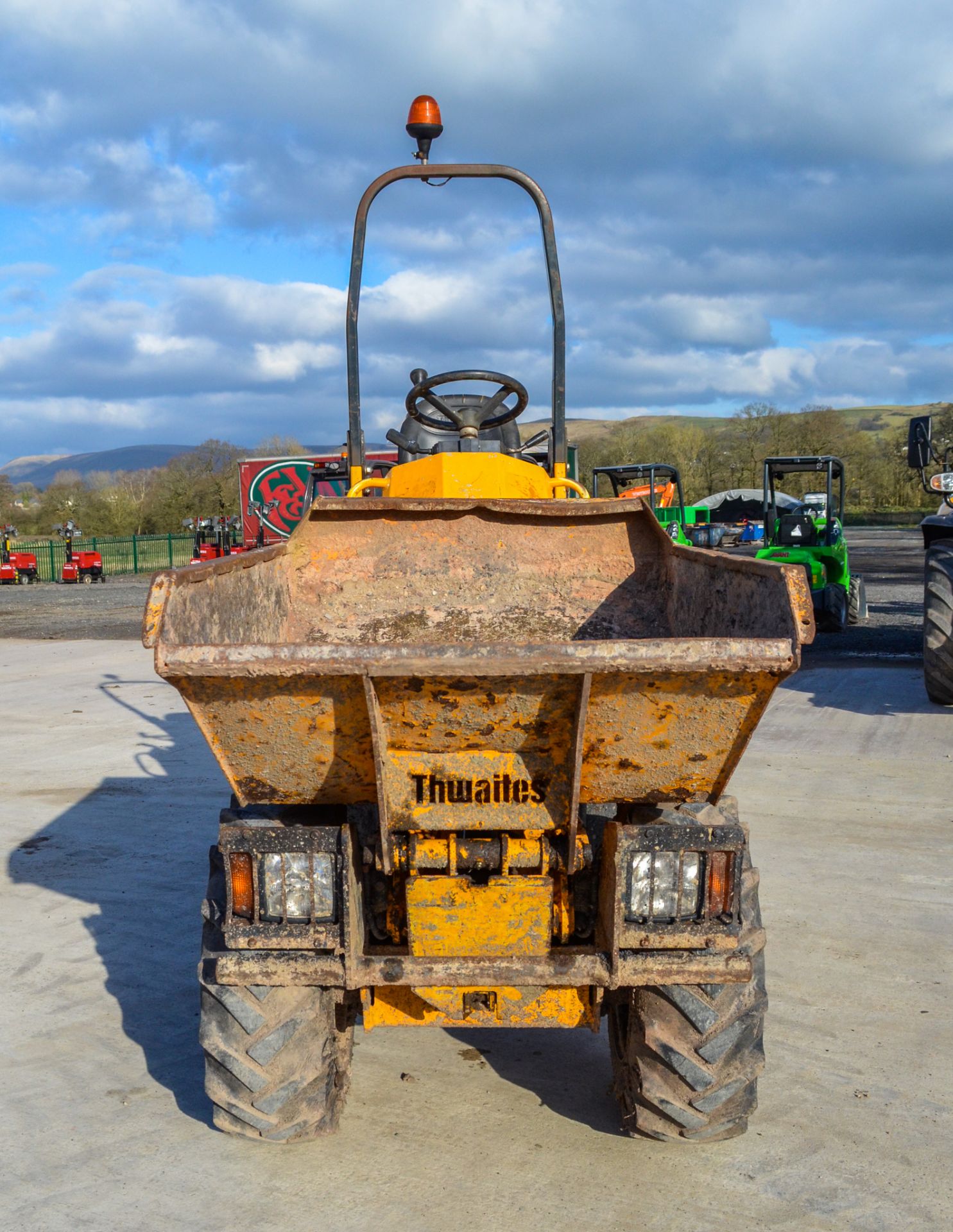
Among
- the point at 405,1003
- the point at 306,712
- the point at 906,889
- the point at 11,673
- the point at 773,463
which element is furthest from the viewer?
the point at 773,463

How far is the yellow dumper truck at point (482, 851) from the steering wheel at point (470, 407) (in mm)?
2237

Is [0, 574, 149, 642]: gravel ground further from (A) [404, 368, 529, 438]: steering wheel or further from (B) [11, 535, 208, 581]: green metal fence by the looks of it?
(A) [404, 368, 529, 438]: steering wheel

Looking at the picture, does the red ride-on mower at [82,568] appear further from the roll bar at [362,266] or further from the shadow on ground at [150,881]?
the roll bar at [362,266]

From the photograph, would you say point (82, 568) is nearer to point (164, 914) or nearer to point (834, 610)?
point (834, 610)

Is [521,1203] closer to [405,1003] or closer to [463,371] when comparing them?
[405,1003]

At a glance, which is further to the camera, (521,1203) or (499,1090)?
(499,1090)

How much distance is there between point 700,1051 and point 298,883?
3.54 feet

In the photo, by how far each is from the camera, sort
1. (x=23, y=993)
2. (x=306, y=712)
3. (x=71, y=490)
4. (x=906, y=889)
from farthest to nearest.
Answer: (x=71, y=490) → (x=906, y=889) → (x=23, y=993) → (x=306, y=712)

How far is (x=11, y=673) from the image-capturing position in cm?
1185

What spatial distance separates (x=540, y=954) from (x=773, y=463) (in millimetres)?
12673

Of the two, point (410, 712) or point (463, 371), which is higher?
point (463, 371)

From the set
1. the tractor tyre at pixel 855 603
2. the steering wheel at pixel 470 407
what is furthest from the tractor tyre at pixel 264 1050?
the tractor tyre at pixel 855 603

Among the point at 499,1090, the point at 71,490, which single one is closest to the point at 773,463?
the point at 499,1090

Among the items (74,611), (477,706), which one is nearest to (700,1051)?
(477,706)
